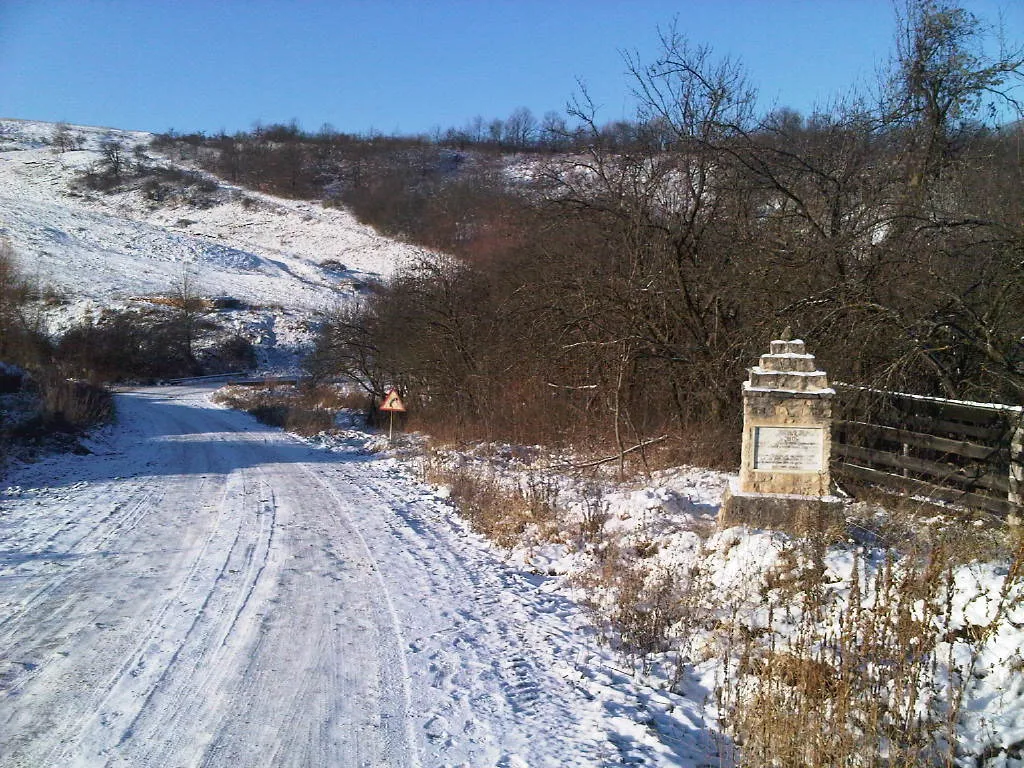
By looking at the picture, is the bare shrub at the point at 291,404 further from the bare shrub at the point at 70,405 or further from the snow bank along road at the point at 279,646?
the snow bank along road at the point at 279,646

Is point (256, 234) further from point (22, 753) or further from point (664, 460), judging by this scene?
point (22, 753)

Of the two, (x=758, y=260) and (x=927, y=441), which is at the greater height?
(x=758, y=260)

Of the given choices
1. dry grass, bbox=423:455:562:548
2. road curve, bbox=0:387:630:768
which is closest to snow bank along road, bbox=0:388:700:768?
road curve, bbox=0:387:630:768

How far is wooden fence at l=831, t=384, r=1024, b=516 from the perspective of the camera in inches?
290

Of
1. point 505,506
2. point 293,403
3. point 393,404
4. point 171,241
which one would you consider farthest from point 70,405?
point 171,241

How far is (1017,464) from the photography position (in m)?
7.09

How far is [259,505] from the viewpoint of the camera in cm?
1048

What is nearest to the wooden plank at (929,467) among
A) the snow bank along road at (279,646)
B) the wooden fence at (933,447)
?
the wooden fence at (933,447)

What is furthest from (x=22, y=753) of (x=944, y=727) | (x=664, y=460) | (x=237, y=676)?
(x=664, y=460)

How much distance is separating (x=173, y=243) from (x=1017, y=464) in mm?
70911

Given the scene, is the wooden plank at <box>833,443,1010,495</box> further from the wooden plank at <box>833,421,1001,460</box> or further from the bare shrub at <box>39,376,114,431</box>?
the bare shrub at <box>39,376,114,431</box>

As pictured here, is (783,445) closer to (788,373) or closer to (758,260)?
(788,373)

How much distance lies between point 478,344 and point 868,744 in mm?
17230

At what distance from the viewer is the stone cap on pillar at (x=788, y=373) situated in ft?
24.0
